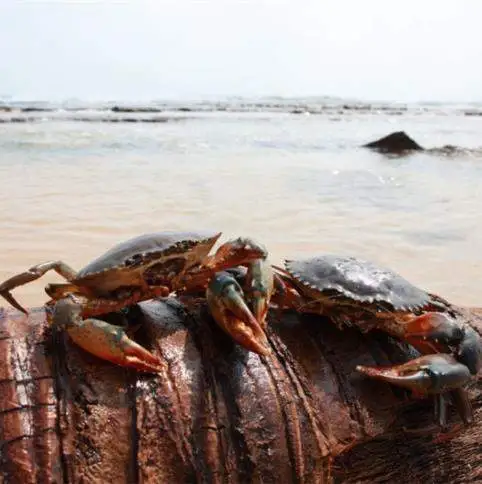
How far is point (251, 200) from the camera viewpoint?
9.46 meters

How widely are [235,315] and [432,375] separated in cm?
69

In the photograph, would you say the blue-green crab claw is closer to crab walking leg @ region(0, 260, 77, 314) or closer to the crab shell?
the crab shell

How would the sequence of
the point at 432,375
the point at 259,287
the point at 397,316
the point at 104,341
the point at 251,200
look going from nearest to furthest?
the point at 104,341, the point at 432,375, the point at 259,287, the point at 397,316, the point at 251,200

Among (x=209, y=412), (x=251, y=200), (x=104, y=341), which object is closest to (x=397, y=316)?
(x=209, y=412)

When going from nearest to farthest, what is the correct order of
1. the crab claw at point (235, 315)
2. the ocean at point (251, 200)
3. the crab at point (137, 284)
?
the crab at point (137, 284)
the crab claw at point (235, 315)
the ocean at point (251, 200)

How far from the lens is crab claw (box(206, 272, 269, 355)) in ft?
7.41

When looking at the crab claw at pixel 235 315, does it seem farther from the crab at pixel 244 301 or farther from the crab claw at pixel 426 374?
the crab claw at pixel 426 374

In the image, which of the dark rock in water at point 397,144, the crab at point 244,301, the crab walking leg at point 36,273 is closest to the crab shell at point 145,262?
the crab at point 244,301

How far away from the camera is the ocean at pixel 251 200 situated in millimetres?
6785

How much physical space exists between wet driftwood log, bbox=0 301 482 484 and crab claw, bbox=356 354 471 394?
9 centimetres

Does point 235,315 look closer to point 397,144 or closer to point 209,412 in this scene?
point 209,412

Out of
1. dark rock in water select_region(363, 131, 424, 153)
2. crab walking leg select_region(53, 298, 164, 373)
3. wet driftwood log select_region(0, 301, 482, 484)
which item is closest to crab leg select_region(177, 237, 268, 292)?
wet driftwood log select_region(0, 301, 482, 484)

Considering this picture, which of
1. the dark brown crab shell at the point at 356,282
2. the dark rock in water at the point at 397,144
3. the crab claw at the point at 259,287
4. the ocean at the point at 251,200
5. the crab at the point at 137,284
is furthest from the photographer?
the dark rock in water at the point at 397,144

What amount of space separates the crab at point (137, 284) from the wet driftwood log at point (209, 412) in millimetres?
79
